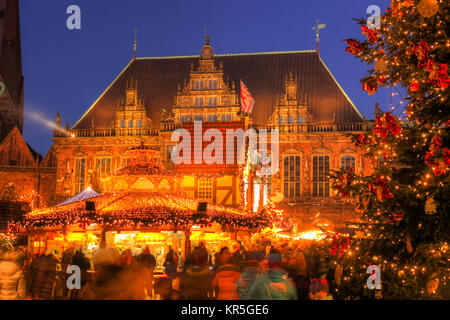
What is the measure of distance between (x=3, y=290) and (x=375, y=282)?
4731 millimetres

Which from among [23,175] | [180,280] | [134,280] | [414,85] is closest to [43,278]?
[180,280]

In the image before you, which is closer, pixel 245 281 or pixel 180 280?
pixel 245 281

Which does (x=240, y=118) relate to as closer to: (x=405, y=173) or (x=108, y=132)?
(x=108, y=132)

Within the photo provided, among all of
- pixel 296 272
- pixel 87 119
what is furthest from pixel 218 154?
pixel 87 119

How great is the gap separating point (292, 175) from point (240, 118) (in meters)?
4.51

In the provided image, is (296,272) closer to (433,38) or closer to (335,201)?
(433,38)

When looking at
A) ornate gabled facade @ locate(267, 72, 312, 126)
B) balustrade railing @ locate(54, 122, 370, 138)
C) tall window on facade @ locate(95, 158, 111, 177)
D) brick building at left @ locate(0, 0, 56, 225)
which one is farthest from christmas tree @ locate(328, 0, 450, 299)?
tall window on facade @ locate(95, 158, 111, 177)

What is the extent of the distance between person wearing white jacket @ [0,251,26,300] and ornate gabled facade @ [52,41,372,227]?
20.9m

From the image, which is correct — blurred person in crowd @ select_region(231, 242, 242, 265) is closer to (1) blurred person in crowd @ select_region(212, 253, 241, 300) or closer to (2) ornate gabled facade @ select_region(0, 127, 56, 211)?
(1) blurred person in crowd @ select_region(212, 253, 241, 300)

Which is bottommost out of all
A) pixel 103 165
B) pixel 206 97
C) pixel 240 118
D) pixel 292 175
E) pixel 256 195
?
pixel 256 195

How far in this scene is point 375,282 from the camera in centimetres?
709

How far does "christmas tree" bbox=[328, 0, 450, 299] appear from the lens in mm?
6535

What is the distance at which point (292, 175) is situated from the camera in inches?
1238
